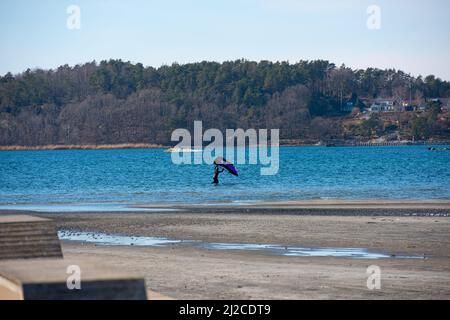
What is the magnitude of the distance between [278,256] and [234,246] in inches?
94.6

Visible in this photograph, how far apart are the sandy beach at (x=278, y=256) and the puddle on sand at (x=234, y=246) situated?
0.46 metres

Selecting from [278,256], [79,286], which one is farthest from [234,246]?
[79,286]

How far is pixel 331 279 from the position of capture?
17219mm

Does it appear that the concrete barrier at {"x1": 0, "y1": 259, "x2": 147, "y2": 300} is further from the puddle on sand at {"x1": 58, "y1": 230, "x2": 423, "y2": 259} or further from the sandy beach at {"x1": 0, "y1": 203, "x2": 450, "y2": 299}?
the puddle on sand at {"x1": 58, "y1": 230, "x2": 423, "y2": 259}

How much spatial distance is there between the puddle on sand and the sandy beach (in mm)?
461

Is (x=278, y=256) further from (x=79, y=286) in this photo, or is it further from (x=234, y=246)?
(x=79, y=286)

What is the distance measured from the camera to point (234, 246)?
23.2 m

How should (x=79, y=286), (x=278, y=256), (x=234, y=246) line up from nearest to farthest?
1. (x=79, y=286)
2. (x=278, y=256)
3. (x=234, y=246)

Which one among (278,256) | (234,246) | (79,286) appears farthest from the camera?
(234,246)

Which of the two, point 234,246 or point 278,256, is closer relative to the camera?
point 278,256

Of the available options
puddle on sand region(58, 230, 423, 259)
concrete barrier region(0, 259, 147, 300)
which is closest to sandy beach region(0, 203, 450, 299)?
puddle on sand region(58, 230, 423, 259)

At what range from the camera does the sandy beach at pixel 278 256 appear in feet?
53.1
